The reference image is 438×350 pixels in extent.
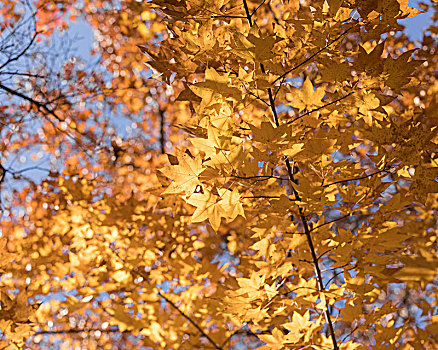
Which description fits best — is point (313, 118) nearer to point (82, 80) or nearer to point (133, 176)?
point (82, 80)

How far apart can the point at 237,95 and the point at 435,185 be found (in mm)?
659

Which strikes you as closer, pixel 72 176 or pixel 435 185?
pixel 435 185

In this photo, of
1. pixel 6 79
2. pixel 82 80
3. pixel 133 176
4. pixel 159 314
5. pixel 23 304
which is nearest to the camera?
pixel 23 304

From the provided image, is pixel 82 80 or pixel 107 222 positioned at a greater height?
pixel 82 80

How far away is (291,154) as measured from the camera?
99 cm

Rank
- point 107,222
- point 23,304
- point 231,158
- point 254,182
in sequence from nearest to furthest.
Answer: point 231,158 < point 254,182 < point 23,304 < point 107,222

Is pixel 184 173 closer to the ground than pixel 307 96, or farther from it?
closer to the ground

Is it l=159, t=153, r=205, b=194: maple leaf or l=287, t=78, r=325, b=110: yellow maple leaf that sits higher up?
l=287, t=78, r=325, b=110: yellow maple leaf

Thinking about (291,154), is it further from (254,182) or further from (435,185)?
(435,185)

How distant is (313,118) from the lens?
111 cm

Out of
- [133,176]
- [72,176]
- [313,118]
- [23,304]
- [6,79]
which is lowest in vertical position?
[23,304]

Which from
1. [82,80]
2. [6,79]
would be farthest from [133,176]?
[6,79]

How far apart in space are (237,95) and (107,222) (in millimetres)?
1518

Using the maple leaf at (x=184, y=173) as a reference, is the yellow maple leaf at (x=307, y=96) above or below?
above
